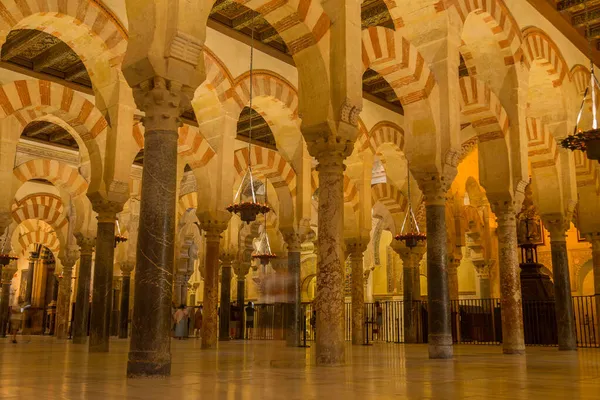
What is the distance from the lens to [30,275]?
61.5 feet

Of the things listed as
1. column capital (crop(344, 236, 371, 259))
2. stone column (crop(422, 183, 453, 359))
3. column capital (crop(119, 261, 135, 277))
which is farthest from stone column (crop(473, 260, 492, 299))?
column capital (crop(119, 261, 135, 277))

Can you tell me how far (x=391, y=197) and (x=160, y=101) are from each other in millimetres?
9305

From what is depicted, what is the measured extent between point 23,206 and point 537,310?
12106mm

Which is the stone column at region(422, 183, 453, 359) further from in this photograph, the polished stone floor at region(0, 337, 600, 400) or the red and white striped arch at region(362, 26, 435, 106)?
the polished stone floor at region(0, 337, 600, 400)

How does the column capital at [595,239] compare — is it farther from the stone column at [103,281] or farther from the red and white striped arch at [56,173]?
the red and white striped arch at [56,173]

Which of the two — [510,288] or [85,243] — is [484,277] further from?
[85,243]

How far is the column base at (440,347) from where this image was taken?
634 cm

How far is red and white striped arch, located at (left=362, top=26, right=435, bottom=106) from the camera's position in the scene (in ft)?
23.0

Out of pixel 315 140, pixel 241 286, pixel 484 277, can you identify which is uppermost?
pixel 315 140

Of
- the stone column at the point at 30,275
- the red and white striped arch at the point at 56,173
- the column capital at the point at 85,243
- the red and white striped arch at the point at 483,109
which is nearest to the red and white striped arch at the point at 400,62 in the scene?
the red and white striped arch at the point at 483,109

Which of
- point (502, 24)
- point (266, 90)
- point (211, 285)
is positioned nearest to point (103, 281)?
point (211, 285)

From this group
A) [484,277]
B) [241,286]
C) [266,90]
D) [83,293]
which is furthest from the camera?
[241,286]

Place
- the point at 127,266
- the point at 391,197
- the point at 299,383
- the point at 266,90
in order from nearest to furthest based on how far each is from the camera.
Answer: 1. the point at 299,383
2. the point at 266,90
3. the point at 391,197
4. the point at 127,266

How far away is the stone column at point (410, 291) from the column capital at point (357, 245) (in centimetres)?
231
